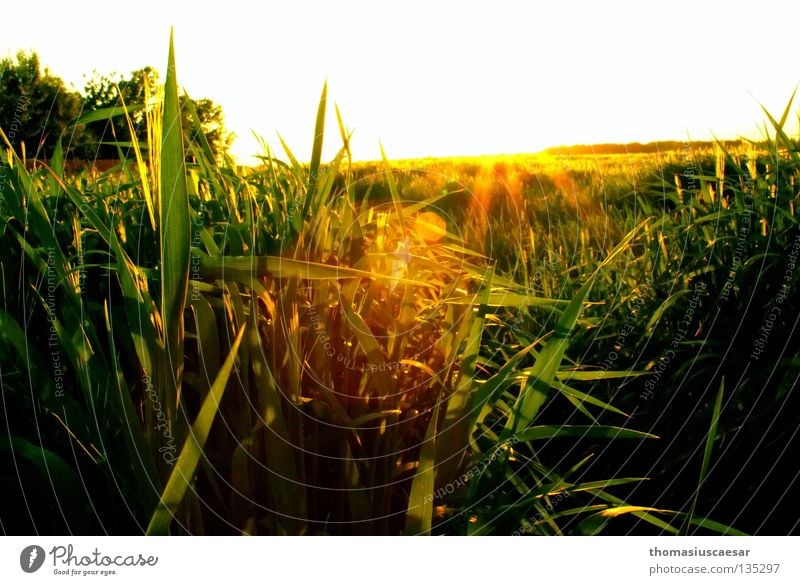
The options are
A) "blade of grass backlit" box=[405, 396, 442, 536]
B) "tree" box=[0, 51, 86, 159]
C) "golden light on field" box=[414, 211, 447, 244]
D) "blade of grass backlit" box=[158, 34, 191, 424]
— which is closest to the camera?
"blade of grass backlit" box=[158, 34, 191, 424]

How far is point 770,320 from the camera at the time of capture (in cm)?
103

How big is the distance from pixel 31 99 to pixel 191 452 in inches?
30.6

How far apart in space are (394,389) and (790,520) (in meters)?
0.64

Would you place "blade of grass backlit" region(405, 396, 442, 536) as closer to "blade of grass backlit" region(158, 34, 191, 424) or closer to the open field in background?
the open field in background

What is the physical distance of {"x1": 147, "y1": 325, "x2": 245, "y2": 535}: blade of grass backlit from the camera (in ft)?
1.89

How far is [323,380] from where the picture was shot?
0.74 m

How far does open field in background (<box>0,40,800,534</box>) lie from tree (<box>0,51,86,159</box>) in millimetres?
84

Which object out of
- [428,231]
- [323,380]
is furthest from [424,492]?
[428,231]

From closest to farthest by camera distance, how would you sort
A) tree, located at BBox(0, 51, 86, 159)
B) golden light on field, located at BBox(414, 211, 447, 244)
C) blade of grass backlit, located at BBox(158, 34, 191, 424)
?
blade of grass backlit, located at BBox(158, 34, 191, 424)
tree, located at BBox(0, 51, 86, 159)
golden light on field, located at BBox(414, 211, 447, 244)

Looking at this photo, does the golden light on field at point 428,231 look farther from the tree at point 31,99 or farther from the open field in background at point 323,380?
the tree at point 31,99
